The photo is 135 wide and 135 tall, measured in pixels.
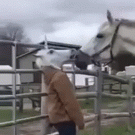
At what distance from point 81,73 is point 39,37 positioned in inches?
35.3

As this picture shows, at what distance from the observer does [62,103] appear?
334cm

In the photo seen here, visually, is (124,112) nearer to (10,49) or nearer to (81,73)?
(81,73)

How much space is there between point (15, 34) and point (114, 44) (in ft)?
5.38

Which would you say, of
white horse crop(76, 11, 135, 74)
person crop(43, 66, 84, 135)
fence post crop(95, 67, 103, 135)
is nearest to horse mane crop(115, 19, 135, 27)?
white horse crop(76, 11, 135, 74)

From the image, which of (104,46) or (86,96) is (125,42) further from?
(86,96)

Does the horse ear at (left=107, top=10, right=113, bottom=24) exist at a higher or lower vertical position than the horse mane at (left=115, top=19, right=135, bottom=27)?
higher

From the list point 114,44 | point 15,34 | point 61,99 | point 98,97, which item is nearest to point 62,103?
point 61,99

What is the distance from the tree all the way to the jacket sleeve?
616mm

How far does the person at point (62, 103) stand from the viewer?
129 inches

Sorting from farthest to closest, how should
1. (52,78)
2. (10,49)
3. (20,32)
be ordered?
(10,49)
(20,32)
(52,78)

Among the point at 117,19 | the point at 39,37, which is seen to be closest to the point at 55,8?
the point at 39,37

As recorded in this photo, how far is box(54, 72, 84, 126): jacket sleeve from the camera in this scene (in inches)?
128

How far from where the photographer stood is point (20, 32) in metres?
3.59

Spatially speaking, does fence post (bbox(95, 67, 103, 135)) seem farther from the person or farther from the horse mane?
the person
